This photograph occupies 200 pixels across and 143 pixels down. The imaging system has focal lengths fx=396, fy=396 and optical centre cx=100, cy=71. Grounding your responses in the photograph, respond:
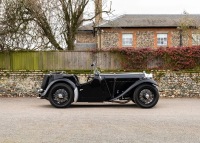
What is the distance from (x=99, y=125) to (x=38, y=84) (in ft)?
30.9

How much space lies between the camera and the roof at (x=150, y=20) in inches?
1599

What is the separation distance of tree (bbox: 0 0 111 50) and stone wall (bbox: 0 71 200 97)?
2731mm

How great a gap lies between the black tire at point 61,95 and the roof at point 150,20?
1004 inches

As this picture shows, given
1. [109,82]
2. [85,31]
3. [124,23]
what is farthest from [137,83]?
[85,31]

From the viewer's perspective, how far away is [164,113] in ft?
41.2

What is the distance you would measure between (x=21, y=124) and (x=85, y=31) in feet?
127

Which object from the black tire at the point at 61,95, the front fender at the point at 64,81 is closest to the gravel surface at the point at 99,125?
the black tire at the point at 61,95

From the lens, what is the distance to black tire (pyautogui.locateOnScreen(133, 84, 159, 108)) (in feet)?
46.0

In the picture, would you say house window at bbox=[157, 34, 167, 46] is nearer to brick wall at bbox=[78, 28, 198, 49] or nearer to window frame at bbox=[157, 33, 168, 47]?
window frame at bbox=[157, 33, 168, 47]

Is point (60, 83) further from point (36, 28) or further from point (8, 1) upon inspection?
point (36, 28)

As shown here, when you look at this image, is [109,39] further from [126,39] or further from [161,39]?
[161,39]

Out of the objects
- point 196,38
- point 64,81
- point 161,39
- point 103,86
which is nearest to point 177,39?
point 161,39

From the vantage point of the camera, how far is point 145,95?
14.0m

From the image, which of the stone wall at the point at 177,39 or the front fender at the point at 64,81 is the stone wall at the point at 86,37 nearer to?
the stone wall at the point at 177,39
